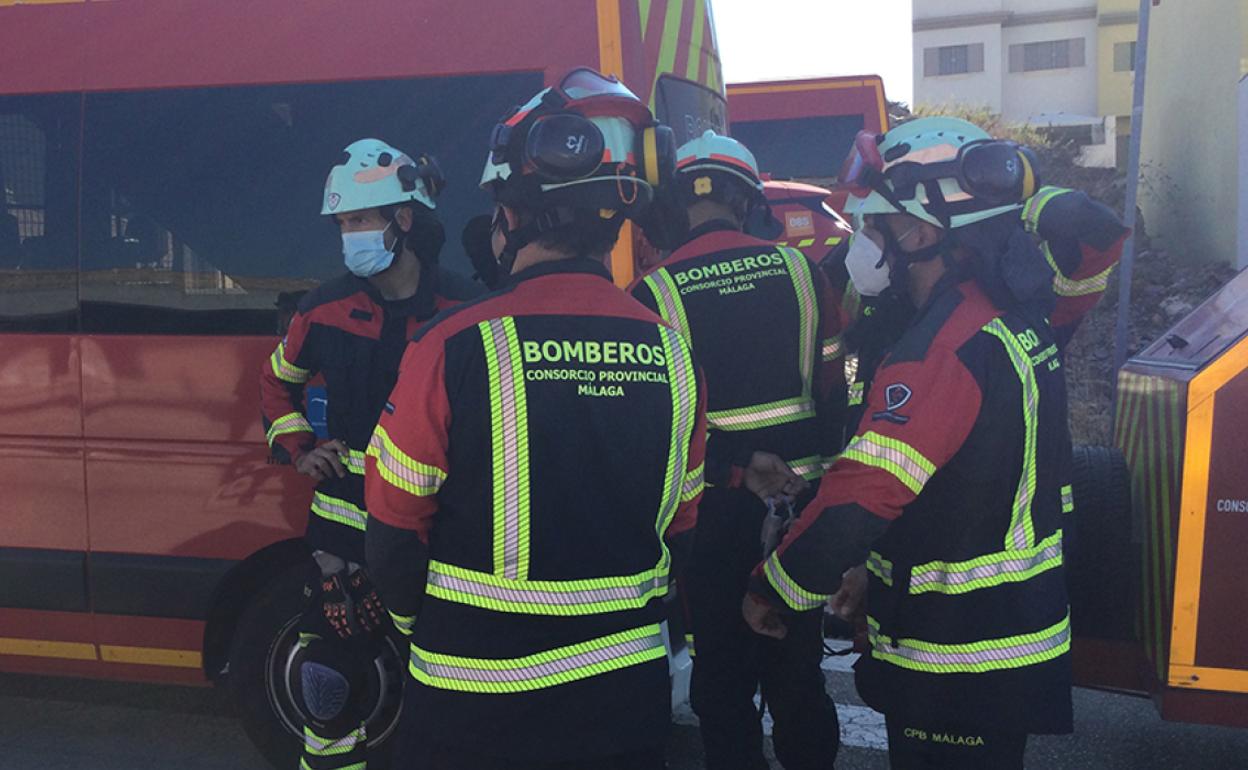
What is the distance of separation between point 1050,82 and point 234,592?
→ 42.9 meters

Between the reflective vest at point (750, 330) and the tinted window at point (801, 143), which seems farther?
the tinted window at point (801, 143)

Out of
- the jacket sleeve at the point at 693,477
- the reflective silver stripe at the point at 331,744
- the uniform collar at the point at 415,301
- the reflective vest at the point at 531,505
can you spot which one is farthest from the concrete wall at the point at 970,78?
the reflective vest at the point at 531,505

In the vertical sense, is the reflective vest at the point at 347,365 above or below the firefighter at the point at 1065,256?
below

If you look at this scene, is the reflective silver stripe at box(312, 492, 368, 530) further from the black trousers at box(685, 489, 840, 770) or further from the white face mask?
the white face mask

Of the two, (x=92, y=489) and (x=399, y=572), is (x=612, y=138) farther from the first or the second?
(x=92, y=489)

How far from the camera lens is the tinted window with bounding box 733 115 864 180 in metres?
11.6

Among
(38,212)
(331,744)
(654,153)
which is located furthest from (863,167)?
(38,212)

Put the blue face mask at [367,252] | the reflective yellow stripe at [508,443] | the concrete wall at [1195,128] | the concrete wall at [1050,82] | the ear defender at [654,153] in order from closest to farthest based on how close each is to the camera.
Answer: the reflective yellow stripe at [508,443] < the ear defender at [654,153] < the blue face mask at [367,252] < the concrete wall at [1195,128] < the concrete wall at [1050,82]

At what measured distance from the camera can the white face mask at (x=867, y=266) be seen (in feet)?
10.3

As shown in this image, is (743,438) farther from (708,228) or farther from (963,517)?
(963,517)

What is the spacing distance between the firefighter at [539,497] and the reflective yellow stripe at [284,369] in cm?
143

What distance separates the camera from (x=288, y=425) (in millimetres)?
3623

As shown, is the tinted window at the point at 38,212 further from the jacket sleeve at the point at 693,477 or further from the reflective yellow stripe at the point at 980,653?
the reflective yellow stripe at the point at 980,653

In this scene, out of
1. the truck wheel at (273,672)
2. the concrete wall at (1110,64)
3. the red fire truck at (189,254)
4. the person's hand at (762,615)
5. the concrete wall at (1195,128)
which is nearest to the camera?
the person's hand at (762,615)
